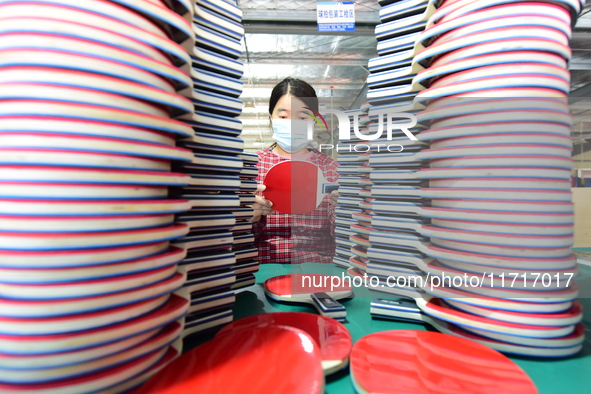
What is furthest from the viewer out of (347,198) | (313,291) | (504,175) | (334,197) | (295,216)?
(295,216)

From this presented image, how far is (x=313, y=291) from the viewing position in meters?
1.05

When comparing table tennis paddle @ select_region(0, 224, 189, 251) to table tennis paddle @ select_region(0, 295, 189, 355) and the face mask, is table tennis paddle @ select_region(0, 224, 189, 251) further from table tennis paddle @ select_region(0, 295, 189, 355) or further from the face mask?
the face mask

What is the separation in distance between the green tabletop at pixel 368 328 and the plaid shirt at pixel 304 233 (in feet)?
0.83

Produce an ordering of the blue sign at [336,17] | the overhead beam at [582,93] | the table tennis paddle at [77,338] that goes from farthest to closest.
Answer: the overhead beam at [582,93] → the blue sign at [336,17] → the table tennis paddle at [77,338]

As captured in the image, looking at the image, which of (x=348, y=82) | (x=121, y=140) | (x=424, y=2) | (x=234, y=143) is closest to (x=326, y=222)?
(x=234, y=143)


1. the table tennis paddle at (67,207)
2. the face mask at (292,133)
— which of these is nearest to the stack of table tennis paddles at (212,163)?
the table tennis paddle at (67,207)

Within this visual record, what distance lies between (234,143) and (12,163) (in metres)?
0.48

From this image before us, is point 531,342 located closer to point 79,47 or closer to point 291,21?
point 79,47

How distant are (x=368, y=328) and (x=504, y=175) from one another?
0.52 metres

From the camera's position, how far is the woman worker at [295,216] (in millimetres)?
1477

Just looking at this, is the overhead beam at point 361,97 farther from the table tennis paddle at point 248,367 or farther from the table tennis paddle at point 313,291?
the table tennis paddle at point 248,367

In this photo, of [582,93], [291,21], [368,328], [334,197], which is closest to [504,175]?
[368,328]

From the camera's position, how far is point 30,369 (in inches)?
16.8

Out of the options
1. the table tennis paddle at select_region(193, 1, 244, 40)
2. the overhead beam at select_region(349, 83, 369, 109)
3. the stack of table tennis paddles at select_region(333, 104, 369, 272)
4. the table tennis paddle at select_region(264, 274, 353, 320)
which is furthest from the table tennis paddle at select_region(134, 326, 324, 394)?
the overhead beam at select_region(349, 83, 369, 109)
